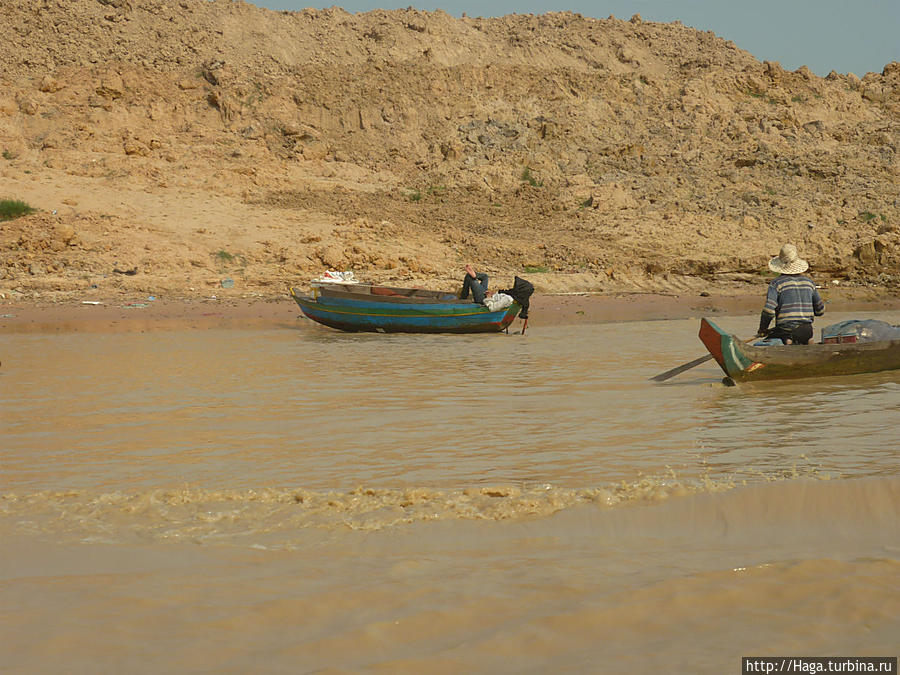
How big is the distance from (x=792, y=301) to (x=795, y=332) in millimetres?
313

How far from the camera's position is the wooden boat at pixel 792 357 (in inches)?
339

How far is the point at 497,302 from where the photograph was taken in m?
15.1

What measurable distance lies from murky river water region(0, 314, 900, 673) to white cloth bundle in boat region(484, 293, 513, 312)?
19.7 feet

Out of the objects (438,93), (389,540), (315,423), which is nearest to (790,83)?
(438,93)

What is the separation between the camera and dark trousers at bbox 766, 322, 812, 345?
29.8 ft

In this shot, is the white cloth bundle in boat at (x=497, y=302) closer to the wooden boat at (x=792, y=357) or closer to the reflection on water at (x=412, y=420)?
the reflection on water at (x=412, y=420)

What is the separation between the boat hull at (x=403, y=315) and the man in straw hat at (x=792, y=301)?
6416mm

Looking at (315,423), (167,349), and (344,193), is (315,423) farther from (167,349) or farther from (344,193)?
(344,193)

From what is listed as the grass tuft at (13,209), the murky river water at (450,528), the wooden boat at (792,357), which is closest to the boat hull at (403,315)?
the murky river water at (450,528)

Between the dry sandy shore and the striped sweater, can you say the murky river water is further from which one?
the dry sandy shore

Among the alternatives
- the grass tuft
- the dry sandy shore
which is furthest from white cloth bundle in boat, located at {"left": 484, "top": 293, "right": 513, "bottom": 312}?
the grass tuft

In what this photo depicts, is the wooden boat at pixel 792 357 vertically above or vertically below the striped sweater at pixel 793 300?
below

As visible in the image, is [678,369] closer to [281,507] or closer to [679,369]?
[679,369]

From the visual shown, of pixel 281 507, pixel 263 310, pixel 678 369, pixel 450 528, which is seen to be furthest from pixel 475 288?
pixel 450 528
